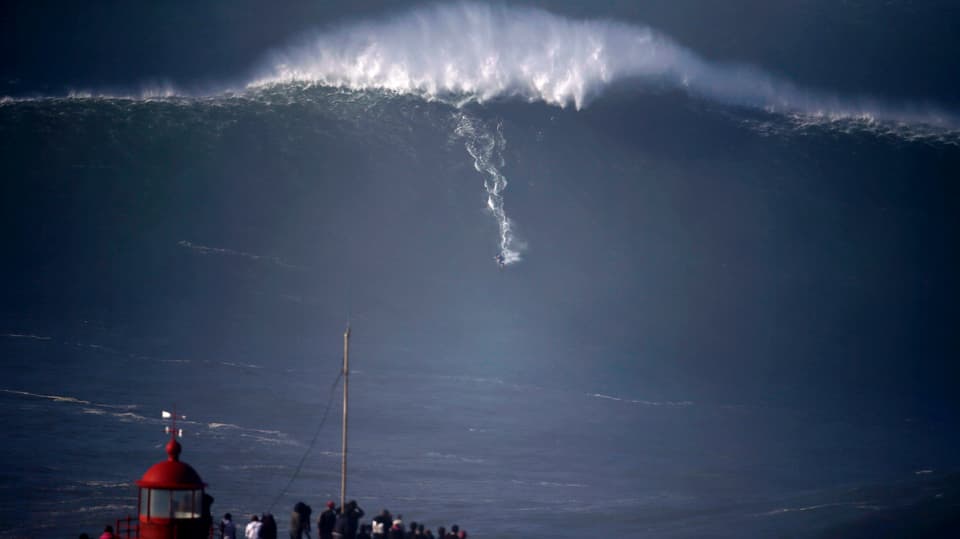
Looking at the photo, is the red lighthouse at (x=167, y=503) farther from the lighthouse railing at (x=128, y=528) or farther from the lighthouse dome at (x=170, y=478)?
the lighthouse railing at (x=128, y=528)

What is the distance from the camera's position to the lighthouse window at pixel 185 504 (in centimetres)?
1183

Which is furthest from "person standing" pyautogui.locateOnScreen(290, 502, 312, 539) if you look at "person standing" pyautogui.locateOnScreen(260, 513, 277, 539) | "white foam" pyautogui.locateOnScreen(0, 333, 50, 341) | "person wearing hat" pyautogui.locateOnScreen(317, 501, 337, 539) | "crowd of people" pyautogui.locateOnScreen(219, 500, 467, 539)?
"white foam" pyautogui.locateOnScreen(0, 333, 50, 341)

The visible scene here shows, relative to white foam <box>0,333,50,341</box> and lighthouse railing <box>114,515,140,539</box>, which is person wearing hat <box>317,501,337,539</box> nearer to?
lighthouse railing <box>114,515,140,539</box>

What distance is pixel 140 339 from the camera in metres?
25.9

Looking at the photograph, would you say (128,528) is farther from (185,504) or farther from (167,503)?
(185,504)

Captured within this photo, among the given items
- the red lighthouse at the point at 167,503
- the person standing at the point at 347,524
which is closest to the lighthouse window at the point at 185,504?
the red lighthouse at the point at 167,503

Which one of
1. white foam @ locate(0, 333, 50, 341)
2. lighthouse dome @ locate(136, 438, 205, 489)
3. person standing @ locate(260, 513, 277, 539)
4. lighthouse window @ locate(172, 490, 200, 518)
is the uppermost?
white foam @ locate(0, 333, 50, 341)

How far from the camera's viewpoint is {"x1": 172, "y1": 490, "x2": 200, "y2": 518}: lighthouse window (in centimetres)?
1183

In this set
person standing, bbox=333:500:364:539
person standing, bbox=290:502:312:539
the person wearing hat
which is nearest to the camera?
person standing, bbox=290:502:312:539

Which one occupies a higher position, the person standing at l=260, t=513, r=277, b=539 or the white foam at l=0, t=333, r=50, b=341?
the white foam at l=0, t=333, r=50, b=341

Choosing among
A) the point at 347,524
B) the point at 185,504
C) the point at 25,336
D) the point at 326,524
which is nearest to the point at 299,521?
the point at 326,524

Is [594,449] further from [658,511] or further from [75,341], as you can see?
[75,341]

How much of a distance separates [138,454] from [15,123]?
13.9m

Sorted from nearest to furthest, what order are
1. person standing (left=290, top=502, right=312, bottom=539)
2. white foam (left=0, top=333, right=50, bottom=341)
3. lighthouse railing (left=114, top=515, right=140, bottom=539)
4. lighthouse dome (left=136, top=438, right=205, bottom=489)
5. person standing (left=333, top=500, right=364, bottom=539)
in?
lighthouse dome (left=136, top=438, right=205, bottom=489) → lighthouse railing (left=114, top=515, right=140, bottom=539) → person standing (left=290, top=502, right=312, bottom=539) → person standing (left=333, top=500, right=364, bottom=539) → white foam (left=0, top=333, right=50, bottom=341)
